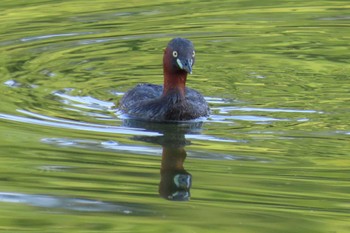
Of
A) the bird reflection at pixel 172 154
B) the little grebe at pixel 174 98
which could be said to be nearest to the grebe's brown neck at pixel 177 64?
the little grebe at pixel 174 98

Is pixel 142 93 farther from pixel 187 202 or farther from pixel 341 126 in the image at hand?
pixel 187 202

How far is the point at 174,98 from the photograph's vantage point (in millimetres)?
13266

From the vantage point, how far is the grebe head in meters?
13.0

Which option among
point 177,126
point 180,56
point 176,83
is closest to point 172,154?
point 177,126

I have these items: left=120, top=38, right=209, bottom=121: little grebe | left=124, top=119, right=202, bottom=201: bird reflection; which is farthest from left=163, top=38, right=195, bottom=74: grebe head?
left=124, top=119, right=202, bottom=201: bird reflection

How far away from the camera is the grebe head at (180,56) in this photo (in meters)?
13.0

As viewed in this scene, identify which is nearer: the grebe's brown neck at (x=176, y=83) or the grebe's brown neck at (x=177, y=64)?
the grebe's brown neck at (x=177, y=64)

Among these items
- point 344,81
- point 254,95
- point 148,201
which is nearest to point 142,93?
point 254,95

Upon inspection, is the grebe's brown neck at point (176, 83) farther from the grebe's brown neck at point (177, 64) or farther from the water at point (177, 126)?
the water at point (177, 126)

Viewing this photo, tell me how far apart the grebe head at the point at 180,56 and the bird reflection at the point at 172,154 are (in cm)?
65

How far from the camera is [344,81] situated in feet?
47.9

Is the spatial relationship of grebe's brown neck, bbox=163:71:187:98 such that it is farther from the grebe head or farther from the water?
the water

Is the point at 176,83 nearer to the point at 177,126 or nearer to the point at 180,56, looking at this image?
the point at 180,56

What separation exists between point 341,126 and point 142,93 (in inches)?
104
